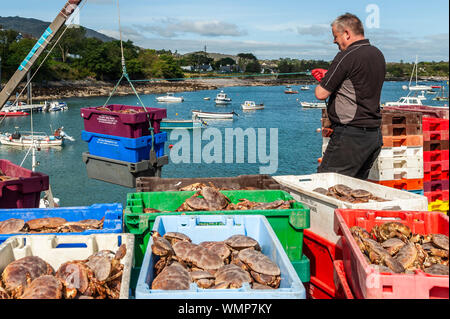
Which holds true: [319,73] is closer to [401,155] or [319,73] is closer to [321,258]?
[321,258]

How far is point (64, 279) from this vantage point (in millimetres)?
2889

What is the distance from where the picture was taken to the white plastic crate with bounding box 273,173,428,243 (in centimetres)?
393

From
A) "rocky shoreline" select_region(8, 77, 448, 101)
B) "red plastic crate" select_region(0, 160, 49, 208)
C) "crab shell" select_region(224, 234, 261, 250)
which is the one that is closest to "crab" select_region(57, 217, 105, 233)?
"crab shell" select_region(224, 234, 261, 250)

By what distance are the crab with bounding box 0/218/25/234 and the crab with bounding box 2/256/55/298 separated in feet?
2.72

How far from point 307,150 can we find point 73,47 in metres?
99.4

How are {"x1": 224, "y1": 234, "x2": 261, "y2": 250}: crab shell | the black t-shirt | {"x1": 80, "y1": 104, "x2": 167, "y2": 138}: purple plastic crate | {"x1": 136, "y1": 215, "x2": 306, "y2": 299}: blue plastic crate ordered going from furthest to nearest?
{"x1": 80, "y1": 104, "x2": 167, "y2": 138}: purple plastic crate < the black t-shirt < {"x1": 224, "y1": 234, "x2": 261, "y2": 250}: crab shell < {"x1": 136, "y1": 215, "x2": 306, "y2": 299}: blue plastic crate

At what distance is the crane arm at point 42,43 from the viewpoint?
688 cm

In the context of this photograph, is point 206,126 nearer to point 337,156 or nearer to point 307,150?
point 307,150

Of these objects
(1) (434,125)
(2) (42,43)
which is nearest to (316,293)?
(1) (434,125)

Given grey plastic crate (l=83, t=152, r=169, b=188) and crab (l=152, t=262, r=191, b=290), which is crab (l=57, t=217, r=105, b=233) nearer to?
crab (l=152, t=262, r=191, b=290)

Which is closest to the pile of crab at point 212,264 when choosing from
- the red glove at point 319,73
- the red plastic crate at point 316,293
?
the red plastic crate at point 316,293

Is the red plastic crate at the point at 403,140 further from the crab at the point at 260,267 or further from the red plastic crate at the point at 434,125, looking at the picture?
the crab at the point at 260,267

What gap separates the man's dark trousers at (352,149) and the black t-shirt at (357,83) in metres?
0.10

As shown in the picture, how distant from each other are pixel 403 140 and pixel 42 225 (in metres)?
5.57
